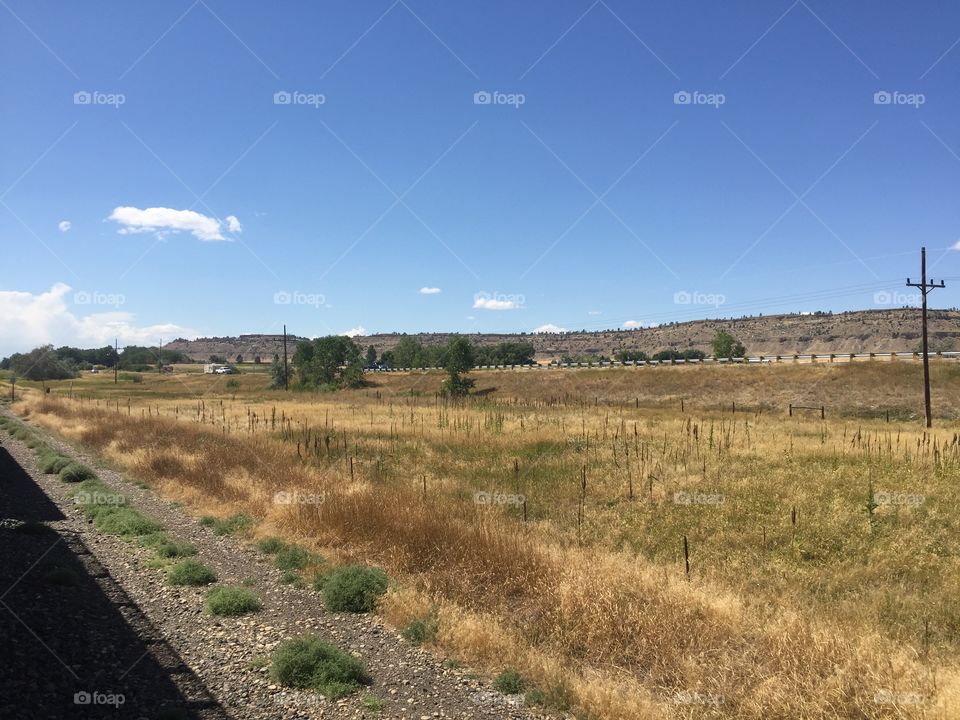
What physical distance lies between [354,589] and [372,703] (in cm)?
277

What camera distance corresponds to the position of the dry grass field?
19.8ft

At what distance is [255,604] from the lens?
26.9ft
